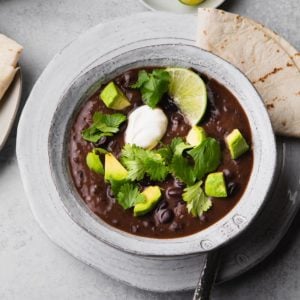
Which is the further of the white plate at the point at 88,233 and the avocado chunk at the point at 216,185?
the white plate at the point at 88,233

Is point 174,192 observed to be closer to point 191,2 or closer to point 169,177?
point 169,177

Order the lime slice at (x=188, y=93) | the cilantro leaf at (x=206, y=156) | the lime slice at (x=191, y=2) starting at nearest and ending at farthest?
1. the cilantro leaf at (x=206, y=156)
2. the lime slice at (x=188, y=93)
3. the lime slice at (x=191, y=2)

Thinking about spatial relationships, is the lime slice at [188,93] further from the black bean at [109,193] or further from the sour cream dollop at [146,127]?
the black bean at [109,193]

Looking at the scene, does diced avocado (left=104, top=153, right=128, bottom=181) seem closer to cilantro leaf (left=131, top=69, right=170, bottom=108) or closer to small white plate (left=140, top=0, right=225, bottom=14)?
cilantro leaf (left=131, top=69, right=170, bottom=108)

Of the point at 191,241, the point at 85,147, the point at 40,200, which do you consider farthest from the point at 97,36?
the point at 191,241

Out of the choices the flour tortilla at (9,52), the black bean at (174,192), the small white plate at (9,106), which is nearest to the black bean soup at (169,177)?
the black bean at (174,192)

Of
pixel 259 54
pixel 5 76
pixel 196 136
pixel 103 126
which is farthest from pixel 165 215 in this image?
pixel 5 76

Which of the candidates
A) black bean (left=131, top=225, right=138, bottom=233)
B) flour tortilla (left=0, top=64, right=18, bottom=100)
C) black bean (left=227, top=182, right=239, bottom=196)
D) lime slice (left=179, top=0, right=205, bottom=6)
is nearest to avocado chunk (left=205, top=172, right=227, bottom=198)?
black bean (left=227, top=182, right=239, bottom=196)
